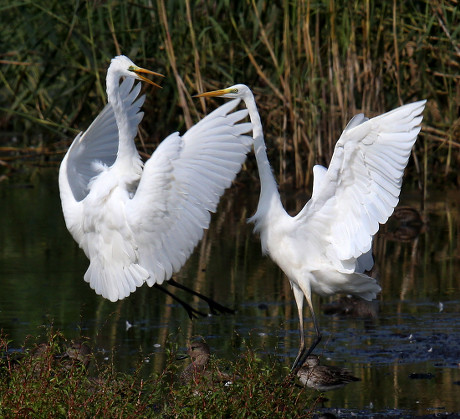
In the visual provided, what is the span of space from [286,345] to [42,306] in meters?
2.06

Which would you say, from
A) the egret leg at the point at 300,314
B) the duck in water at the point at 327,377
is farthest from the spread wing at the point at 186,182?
the duck in water at the point at 327,377

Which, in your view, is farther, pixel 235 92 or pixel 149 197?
pixel 235 92

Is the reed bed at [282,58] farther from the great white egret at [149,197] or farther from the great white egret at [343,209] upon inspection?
the great white egret at [343,209]

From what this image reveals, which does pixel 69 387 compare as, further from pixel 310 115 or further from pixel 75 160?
pixel 310 115

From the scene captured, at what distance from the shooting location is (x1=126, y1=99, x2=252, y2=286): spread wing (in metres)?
5.70

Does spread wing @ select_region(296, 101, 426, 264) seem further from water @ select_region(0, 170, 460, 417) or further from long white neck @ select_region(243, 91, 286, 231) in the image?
water @ select_region(0, 170, 460, 417)

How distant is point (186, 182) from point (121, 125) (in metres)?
1.07

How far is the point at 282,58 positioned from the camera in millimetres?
11406

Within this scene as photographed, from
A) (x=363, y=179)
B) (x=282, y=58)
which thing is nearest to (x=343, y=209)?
(x=363, y=179)

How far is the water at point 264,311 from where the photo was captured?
562cm

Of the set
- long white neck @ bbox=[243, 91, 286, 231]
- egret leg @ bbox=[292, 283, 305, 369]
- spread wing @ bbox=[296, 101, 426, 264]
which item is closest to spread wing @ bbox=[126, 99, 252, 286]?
long white neck @ bbox=[243, 91, 286, 231]

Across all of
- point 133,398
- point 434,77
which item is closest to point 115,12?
point 434,77

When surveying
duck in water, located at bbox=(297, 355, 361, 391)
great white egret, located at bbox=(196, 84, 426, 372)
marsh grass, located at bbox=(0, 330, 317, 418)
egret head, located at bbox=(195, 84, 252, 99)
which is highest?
egret head, located at bbox=(195, 84, 252, 99)

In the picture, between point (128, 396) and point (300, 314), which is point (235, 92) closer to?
point (300, 314)
